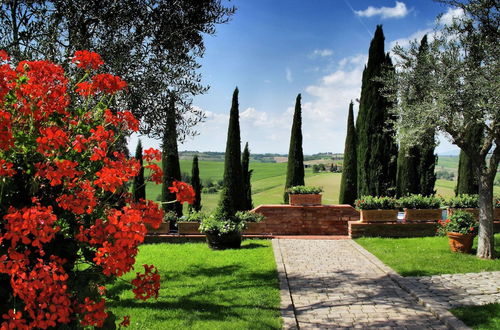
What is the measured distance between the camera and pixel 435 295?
Answer: 7.15 metres

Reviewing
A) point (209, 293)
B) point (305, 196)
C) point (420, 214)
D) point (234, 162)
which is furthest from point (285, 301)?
point (234, 162)

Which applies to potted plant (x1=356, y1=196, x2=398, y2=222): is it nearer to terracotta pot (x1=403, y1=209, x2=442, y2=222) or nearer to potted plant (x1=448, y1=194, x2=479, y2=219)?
terracotta pot (x1=403, y1=209, x2=442, y2=222)

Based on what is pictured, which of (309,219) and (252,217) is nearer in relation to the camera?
(252,217)

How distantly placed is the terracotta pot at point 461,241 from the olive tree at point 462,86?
451 millimetres

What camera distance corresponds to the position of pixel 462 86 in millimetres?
9016

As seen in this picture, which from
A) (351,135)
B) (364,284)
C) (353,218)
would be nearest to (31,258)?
(364,284)

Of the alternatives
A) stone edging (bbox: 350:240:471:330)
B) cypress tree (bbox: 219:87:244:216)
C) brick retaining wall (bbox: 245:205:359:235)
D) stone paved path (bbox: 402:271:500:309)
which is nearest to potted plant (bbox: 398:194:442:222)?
brick retaining wall (bbox: 245:205:359:235)

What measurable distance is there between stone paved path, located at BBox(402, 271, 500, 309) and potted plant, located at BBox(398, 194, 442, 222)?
6005 mm

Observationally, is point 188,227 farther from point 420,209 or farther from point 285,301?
point 420,209

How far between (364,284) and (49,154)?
708 centimetres

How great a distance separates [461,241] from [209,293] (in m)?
7.47

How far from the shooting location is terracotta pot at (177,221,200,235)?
47.1ft

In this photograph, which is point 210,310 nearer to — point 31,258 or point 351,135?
point 31,258

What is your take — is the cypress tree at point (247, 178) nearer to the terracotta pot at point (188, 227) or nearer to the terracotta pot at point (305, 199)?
the terracotta pot at point (305, 199)
